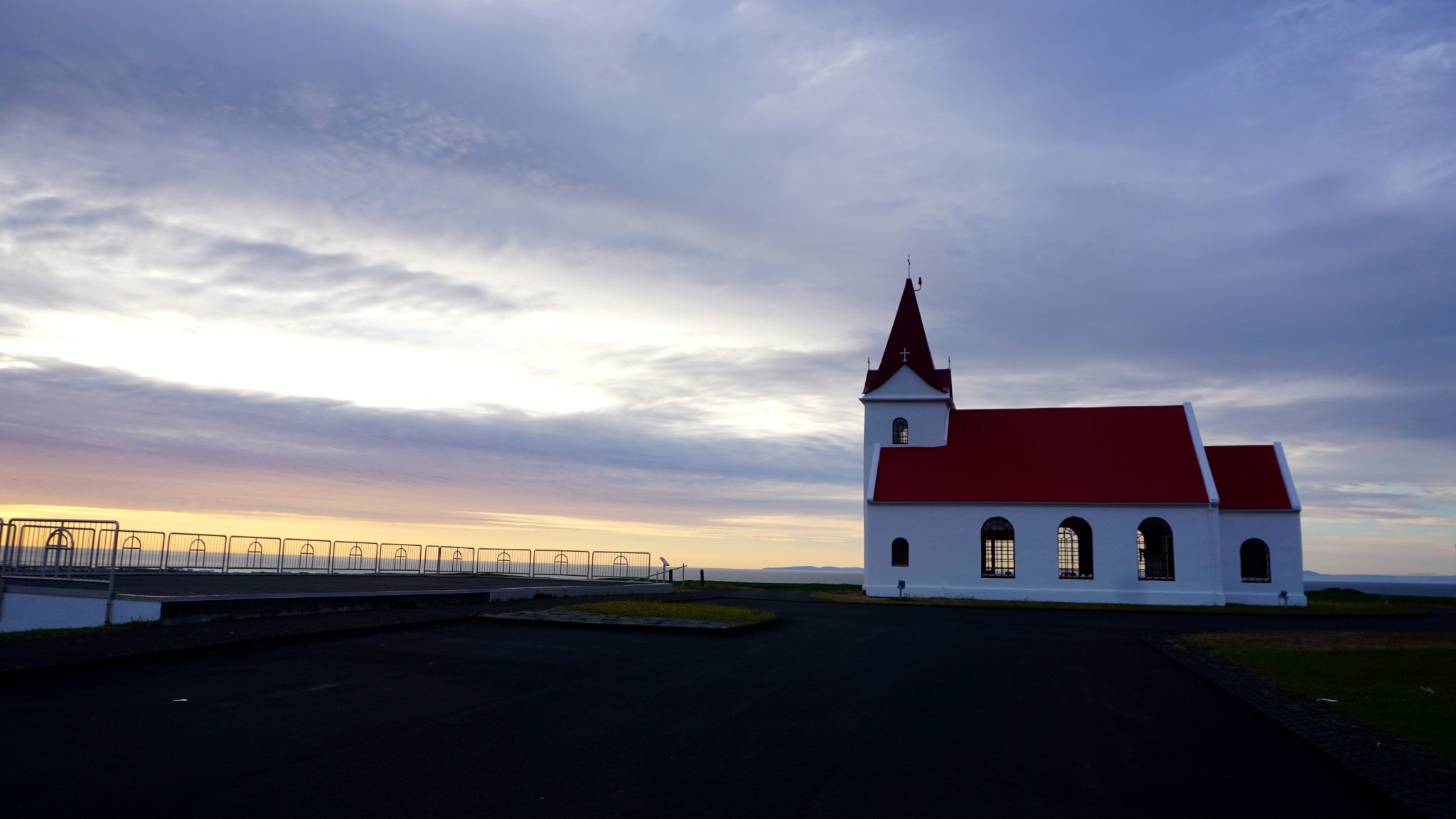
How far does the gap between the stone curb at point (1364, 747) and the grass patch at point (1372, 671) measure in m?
0.24

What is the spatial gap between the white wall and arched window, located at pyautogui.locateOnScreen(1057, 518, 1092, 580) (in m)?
33.5

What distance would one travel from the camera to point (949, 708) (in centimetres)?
1014

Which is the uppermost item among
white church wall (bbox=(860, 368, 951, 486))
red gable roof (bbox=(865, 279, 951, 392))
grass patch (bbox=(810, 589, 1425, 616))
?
red gable roof (bbox=(865, 279, 951, 392))

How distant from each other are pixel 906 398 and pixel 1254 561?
54.2 ft

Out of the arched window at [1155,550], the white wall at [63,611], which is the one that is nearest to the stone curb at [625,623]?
the white wall at [63,611]

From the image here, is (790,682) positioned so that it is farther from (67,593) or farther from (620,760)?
(67,593)

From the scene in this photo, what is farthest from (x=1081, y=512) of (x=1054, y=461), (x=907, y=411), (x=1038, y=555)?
(x=907, y=411)

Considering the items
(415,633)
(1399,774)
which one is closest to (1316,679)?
(1399,774)

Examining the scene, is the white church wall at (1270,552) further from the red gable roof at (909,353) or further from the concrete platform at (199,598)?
the concrete platform at (199,598)

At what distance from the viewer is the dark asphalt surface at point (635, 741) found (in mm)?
6246

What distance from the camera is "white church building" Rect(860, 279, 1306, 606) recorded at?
3716 cm

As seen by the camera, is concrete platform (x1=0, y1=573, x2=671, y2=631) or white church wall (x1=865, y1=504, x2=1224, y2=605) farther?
white church wall (x1=865, y1=504, x2=1224, y2=605)

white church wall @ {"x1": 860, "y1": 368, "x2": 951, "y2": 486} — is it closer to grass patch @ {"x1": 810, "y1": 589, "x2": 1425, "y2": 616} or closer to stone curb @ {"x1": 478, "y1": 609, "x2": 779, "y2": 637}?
grass patch @ {"x1": 810, "y1": 589, "x2": 1425, "y2": 616}

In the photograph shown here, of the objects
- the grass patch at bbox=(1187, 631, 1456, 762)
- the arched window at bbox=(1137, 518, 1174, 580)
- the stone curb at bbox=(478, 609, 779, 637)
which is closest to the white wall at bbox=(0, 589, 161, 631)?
the stone curb at bbox=(478, 609, 779, 637)
